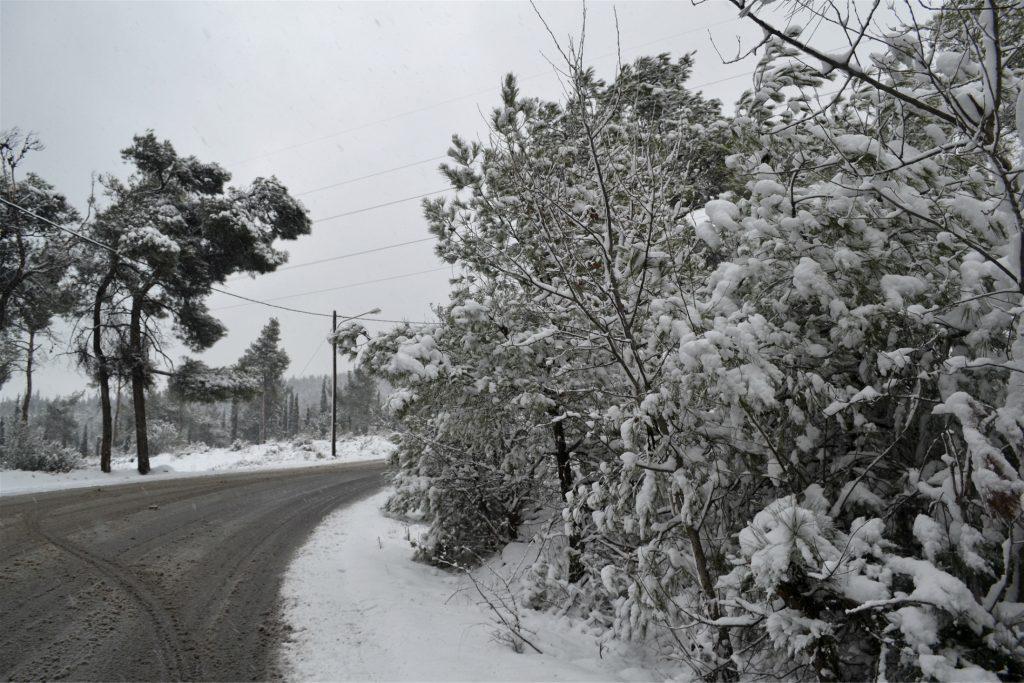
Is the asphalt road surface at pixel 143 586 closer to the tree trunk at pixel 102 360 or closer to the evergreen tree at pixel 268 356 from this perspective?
the tree trunk at pixel 102 360

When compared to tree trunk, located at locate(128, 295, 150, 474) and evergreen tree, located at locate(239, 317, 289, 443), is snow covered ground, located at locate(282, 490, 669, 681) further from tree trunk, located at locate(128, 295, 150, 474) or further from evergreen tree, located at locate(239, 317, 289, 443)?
evergreen tree, located at locate(239, 317, 289, 443)

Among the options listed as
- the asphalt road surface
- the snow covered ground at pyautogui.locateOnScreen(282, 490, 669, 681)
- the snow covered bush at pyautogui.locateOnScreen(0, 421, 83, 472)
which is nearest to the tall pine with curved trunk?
the snow covered bush at pyautogui.locateOnScreen(0, 421, 83, 472)

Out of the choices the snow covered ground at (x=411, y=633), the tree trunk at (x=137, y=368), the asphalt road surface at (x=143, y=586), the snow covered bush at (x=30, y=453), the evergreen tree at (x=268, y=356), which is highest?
the evergreen tree at (x=268, y=356)

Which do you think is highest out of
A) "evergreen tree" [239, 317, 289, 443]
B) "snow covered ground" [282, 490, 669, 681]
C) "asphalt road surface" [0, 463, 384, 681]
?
"evergreen tree" [239, 317, 289, 443]

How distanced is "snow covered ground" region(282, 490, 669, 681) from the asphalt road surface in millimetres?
319

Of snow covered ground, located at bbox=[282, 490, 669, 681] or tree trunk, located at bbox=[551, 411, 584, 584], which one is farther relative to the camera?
tree trunk, located at bbox=[551, 411, 584, 584]

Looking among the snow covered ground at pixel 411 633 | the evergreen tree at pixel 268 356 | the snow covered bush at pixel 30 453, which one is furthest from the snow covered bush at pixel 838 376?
the evergreen tree at pixel 268 356

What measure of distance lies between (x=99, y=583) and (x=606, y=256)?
5922 millimetres

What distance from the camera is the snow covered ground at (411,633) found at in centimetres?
356

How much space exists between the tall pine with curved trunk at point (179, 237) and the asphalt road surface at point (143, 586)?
338 inches

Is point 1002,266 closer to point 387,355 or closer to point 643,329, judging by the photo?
point 643,329

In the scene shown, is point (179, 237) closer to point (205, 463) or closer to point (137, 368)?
point (137, 368)

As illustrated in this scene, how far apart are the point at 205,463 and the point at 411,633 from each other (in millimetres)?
22648

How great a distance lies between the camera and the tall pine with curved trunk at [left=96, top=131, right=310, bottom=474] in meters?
16.5
